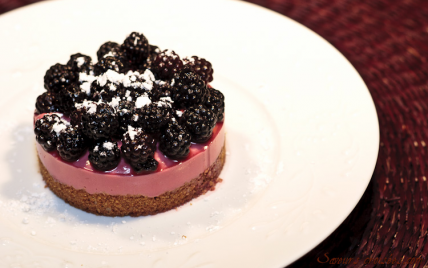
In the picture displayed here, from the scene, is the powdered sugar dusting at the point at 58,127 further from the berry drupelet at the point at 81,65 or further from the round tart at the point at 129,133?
the berry drupelet at the point at 81,65

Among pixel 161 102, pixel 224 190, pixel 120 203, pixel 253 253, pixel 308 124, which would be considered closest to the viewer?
pixel 253 253

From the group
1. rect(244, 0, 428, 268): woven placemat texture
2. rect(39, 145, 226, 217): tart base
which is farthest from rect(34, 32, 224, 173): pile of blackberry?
rect(244, 0, 428, 268): woven placemat texture

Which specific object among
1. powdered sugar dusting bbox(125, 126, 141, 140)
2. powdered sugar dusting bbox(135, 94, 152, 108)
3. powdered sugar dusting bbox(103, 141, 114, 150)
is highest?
powdered sugar dusting bbox(135, 94, 152, 108)

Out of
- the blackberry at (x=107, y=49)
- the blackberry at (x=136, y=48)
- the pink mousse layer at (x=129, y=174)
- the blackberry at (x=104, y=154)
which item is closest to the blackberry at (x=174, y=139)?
the pink mousse layer at (x=129, y=174)

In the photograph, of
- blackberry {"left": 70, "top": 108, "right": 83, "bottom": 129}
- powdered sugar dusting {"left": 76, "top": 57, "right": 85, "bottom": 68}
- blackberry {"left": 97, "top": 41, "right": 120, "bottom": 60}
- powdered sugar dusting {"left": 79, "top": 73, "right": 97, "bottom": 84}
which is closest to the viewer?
blackberry {"left": 70, "top": 108, "right": 83, "bottom": 129}

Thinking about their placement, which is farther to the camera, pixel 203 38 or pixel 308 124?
pixel 203 38

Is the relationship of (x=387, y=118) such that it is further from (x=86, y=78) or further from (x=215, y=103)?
(x=86, y=78)

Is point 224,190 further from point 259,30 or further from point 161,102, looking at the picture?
point 259,30

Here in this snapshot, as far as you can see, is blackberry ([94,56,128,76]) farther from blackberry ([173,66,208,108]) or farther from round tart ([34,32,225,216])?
blackberry ([173,66,208,108])

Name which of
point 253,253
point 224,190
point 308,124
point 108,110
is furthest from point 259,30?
point 253,253
